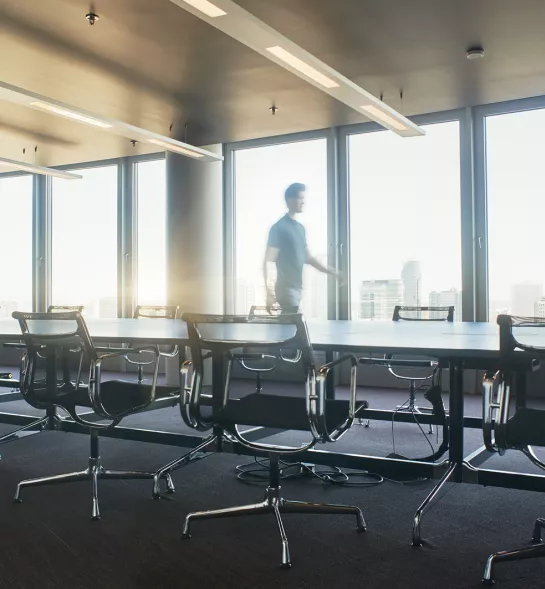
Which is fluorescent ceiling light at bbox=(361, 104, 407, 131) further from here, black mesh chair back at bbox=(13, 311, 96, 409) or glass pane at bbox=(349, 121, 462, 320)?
black mesh chair back at bbox=(13, 311, 96, 409)

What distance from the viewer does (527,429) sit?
77.3 inches

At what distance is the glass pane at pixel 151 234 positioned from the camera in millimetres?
8352

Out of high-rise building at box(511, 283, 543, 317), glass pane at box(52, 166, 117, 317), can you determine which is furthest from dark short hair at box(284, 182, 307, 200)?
glass pane at box(52, 166, 117, 317)

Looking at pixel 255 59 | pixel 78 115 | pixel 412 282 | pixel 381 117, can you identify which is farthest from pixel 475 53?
pixel 78 115

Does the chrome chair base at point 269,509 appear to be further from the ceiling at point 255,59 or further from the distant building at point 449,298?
the distant building at point 449,298

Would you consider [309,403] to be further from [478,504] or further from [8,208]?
[8,208]

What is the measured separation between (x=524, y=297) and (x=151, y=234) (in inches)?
187

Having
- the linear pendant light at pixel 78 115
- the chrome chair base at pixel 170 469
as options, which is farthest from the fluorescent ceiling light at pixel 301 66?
the chrome chair base at pixel 170 469

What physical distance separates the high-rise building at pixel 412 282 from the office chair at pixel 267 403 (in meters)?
4.56

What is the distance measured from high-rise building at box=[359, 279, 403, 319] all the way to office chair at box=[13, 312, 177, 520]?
4.30 metres

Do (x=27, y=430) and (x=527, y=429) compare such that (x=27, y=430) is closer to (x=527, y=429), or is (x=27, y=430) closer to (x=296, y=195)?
(x=296, y=195)

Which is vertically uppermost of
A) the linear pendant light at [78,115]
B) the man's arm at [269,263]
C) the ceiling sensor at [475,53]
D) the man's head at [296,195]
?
the ceiling sensor at [475,53]

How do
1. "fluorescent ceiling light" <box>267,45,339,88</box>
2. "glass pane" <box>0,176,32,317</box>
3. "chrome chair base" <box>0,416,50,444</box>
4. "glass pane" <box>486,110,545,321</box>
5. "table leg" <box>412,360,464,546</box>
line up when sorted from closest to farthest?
"table leg" <box>412,360,464,546</box> → "fluorescent ceiling light" <box>267,45,339,88</box> → "chrome chair base" <box>0,416,50,444</box> → "glass pane" <box>486,110,545,321</box> → "glass pane" <box>0,176,32,317</box>

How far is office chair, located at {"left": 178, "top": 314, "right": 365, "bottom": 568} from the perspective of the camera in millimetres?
2127
